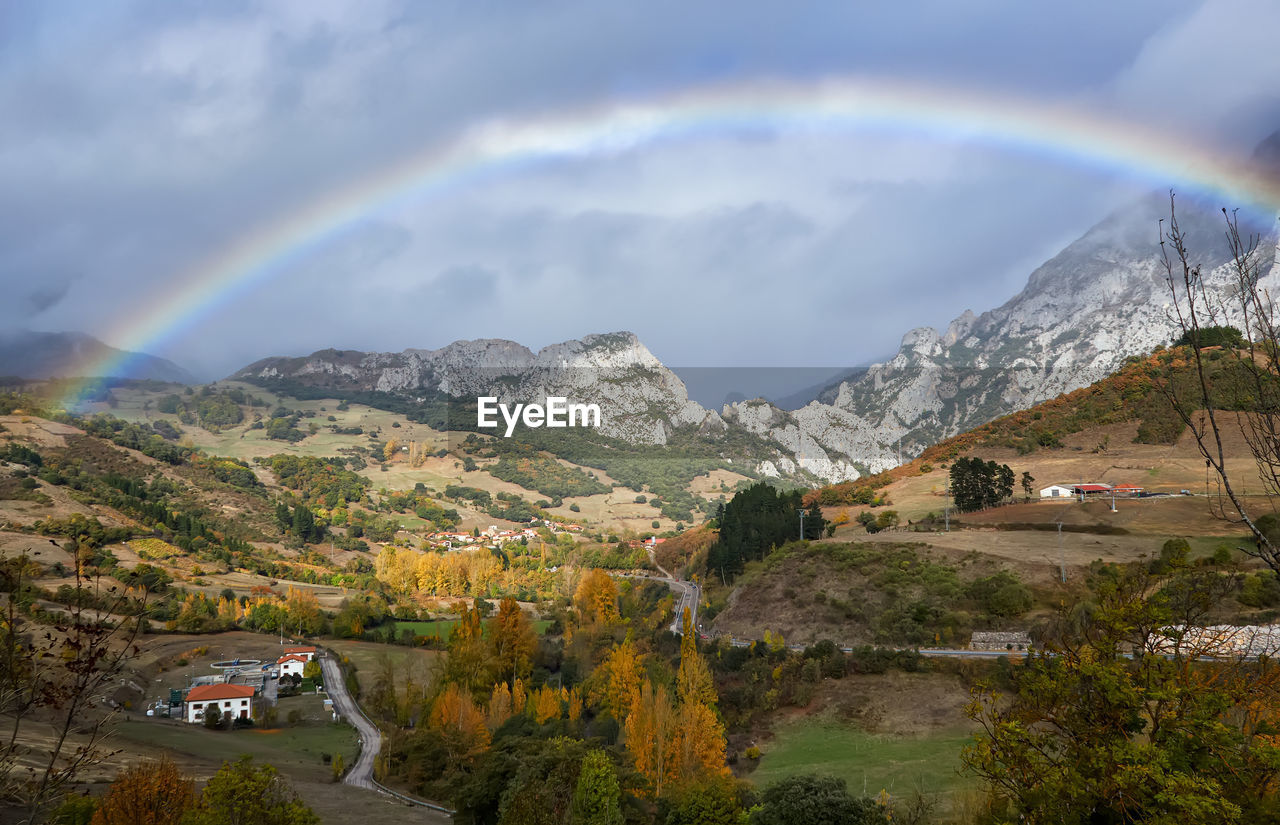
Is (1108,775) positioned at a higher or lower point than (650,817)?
higher

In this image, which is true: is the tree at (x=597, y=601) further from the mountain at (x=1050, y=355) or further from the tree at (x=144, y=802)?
the mountain at (x=1050, y=355)

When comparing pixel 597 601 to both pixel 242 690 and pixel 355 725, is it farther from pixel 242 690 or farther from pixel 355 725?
pixel 242 690

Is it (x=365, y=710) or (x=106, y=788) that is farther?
(x=365, y=710)

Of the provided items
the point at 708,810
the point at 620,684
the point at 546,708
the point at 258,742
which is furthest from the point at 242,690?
the point at 708,810

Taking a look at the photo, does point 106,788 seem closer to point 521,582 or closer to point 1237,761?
point 1237,761

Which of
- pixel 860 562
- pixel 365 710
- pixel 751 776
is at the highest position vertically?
pixel 860 562

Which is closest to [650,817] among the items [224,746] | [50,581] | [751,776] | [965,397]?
[751,776]

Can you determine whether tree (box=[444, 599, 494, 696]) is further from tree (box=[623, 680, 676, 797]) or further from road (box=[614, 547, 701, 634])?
road (box=[614, 547, 701, 634])
